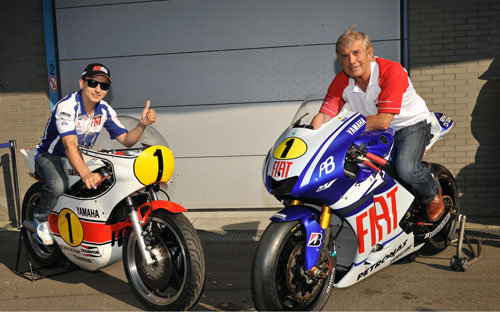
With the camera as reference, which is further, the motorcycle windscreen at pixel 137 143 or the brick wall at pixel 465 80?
the brick wall at pixel 465 80

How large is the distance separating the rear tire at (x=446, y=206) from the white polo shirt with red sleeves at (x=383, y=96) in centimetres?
68

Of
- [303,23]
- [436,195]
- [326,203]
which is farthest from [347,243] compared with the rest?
[303,23]

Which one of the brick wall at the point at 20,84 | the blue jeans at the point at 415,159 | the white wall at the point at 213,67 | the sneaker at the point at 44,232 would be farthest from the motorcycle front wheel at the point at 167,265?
the brick wall at the point at 20,84

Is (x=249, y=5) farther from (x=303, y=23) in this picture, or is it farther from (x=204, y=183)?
(x=204, y=183)

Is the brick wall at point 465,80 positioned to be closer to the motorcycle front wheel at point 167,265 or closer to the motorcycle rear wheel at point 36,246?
the motorcycle front wheel at point 167,265

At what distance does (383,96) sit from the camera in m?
3.33

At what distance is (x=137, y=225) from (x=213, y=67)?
4101 millimetres

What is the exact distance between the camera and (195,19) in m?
6.96

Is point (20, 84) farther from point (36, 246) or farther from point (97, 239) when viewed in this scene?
point (97, 239)

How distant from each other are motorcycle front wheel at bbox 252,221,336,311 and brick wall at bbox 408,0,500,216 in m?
4.03

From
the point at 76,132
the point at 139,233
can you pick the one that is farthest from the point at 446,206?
the point at 76,132

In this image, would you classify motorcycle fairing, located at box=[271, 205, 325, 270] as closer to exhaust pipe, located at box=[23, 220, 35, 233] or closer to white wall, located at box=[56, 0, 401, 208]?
exhaust pipe, located at box=[23, 220, 35, 233]

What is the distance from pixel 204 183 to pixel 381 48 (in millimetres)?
3262

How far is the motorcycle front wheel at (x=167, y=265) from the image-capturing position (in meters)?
3.20
